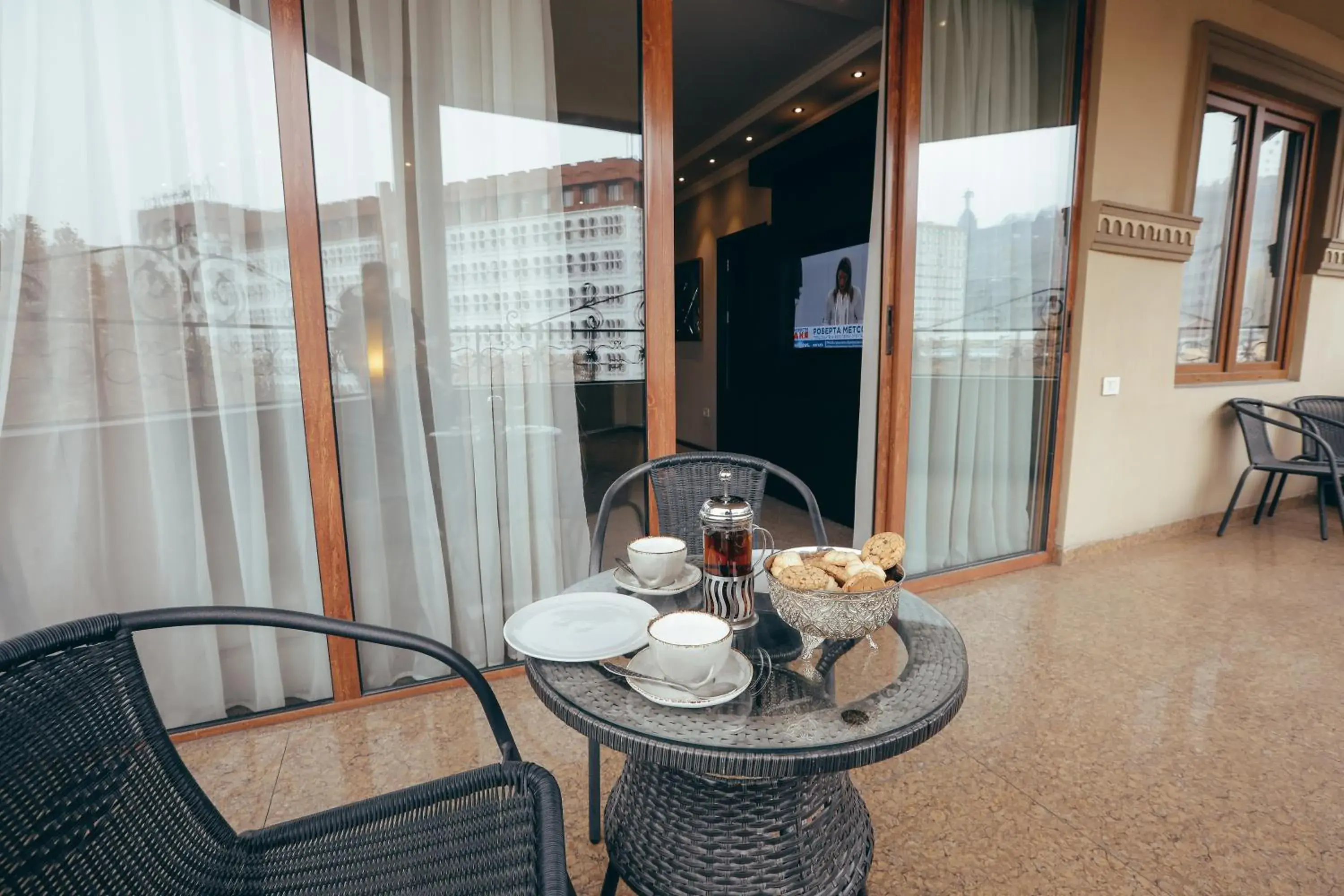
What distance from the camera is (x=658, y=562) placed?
122cm

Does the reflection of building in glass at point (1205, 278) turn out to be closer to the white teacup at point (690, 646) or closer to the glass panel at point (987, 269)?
the glass panel at point (987, 269)

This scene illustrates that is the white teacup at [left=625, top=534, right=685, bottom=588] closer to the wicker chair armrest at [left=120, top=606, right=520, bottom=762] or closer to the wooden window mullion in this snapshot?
the wicker chair armrest at [left=120, top=606, right=520, bottom=762]

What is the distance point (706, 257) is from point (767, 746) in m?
6.20

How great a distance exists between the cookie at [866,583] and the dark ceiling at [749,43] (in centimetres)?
272

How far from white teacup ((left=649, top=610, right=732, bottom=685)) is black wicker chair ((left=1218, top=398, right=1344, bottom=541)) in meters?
4.20

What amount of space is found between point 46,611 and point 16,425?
0.51m

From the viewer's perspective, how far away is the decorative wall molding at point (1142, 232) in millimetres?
3096

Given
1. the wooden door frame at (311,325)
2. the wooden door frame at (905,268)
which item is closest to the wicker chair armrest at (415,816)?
the wooden door frame at (311,325)

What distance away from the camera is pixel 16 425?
5.50 feet

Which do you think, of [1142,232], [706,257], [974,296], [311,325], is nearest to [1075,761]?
[974,296]

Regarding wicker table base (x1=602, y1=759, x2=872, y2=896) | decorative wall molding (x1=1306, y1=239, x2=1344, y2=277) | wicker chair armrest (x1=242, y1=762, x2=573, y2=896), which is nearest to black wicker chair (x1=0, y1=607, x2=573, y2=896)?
wicker chair armrest (x1=242, y1=762, x2=573, y2=896)

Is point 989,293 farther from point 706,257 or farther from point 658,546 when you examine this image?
point 706,257

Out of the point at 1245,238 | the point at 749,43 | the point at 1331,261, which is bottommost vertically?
the point at 1331,261

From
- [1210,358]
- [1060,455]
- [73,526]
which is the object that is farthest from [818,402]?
[73,526]
